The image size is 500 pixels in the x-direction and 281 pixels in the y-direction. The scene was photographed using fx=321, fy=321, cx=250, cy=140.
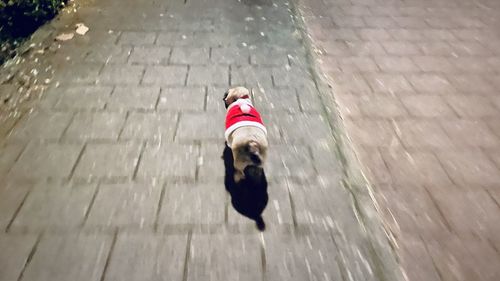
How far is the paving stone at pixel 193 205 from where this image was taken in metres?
2.56

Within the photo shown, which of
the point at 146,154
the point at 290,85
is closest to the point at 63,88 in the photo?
the point at 146,154

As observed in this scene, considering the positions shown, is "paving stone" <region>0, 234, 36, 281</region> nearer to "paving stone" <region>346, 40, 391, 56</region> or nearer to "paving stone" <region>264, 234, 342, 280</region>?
"paving stone" <region>264, 234, 342, 280</region>

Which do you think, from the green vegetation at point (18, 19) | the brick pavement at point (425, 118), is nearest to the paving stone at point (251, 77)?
the brick pavement at point (425, 118)

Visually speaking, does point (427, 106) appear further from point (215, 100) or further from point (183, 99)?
point (183, 99)

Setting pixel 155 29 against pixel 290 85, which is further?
pixel 155 29

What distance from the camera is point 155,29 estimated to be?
5273 mm

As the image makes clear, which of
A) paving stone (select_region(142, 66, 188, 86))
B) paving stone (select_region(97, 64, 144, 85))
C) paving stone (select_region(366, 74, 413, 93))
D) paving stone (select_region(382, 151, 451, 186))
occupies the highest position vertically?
paving stone (select_region(97, 64, 144, 85))

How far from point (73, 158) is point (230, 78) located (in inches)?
82.4

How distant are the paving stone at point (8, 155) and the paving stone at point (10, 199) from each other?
217mm

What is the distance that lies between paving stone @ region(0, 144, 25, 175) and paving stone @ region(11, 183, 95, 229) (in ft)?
1.40

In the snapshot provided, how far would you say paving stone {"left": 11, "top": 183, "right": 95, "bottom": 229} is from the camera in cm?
249

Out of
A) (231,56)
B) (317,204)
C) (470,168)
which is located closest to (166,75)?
(231,56)

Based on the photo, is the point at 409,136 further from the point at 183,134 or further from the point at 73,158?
the point at 73,158

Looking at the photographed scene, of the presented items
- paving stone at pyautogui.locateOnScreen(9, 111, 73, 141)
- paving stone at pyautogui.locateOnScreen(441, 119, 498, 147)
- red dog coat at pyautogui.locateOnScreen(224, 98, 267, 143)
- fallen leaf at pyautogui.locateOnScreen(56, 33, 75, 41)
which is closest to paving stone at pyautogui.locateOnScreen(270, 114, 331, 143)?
red dog coat at pyautogui.locateOnScreen(224, 98, 267, 143)
